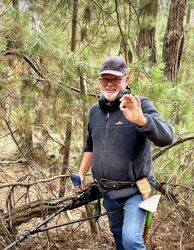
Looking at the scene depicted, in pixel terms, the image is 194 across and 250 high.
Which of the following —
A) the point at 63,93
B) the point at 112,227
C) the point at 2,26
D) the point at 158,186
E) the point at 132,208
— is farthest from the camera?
the point at 63,93

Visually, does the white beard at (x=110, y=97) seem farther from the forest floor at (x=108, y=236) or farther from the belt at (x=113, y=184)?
the forest floor at (x=108, y=236)

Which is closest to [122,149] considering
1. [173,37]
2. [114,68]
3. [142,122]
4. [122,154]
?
[122,154]

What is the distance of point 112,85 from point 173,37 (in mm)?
3093

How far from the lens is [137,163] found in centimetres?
233

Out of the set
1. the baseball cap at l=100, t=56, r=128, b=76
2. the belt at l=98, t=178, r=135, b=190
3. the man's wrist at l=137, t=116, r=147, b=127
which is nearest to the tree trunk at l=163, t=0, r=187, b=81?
the baseball cap at l=100, t=56, r=128, b=76

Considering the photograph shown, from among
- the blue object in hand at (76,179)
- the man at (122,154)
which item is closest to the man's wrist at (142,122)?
the man at (122,154)

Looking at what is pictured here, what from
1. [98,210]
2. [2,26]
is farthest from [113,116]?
[2,26]

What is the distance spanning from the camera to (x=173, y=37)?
521 centimetres

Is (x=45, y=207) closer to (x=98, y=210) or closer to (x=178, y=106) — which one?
(x=98, y=210)

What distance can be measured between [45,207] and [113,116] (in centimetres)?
131

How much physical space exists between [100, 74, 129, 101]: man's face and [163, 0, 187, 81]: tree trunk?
2.88 m

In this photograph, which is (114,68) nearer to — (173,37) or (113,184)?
(113,184)

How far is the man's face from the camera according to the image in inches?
94.3

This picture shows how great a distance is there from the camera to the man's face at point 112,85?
7.86 feet
